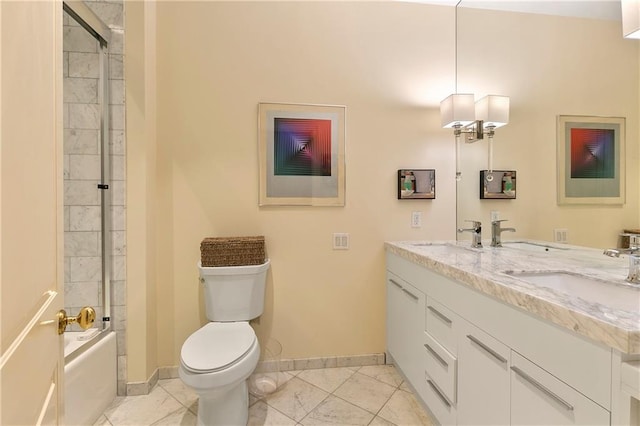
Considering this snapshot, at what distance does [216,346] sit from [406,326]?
1107 millimetres

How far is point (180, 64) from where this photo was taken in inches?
78.6

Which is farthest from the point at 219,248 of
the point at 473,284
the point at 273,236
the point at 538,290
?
the point at 538,290

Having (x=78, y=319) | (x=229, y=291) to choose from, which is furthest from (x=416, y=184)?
(x=78, y=319)

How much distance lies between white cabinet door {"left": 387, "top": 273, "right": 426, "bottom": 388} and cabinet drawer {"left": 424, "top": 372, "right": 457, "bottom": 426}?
72 mm

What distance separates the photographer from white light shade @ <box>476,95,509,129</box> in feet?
5.77

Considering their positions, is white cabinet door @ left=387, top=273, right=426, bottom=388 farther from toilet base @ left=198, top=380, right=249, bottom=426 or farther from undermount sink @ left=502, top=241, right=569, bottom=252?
toilet base @ left=198, top=380, right=249, bottom=426

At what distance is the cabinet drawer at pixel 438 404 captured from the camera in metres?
1.34

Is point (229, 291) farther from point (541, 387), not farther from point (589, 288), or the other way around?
point (589, 288)

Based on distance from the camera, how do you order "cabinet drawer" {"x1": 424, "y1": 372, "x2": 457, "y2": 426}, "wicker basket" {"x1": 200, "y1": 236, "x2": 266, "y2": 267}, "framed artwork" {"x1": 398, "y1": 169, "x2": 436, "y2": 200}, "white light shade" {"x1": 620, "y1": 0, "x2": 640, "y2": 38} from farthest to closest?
"framed artwork" {"x1": 398, "y1": 169, "x2": 436, "y2": 200} → "wicker basket" {"x1": 200, "y1": 236, "x2": 266, "y2": 267} → "cabinet drawer" {"x1": 424, "y1": 372, "x2": 457, "y2": 426} → "white light shade" {"x1": 620, "y1": 0, "x2": 640, "y2": 38}

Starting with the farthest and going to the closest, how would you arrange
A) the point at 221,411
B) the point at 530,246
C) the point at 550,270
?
the point at 530,246 → the point at 221,411 → the point at 550,270

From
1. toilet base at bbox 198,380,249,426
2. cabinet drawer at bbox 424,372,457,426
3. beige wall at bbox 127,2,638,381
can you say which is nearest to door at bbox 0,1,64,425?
toilet base at bbox 198,380,249,426

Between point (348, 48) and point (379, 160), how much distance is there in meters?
0.83

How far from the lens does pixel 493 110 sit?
1811mm

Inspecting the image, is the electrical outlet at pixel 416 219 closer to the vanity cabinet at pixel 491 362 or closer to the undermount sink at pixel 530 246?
the vanity cabinet at pixel 491 362
